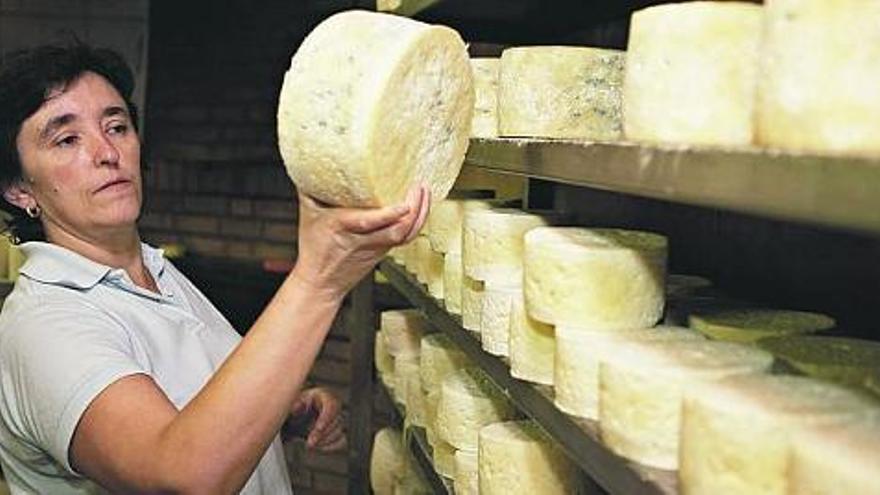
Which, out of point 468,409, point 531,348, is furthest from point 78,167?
point 531,348

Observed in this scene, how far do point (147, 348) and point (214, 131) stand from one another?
9.06ft

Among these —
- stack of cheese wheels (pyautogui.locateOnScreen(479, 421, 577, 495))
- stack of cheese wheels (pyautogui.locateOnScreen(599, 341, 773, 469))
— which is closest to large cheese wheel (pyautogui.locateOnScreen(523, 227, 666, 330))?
stack of cheese wheels (pyautogui.locateOnScreen(599, 341, 773, 469))

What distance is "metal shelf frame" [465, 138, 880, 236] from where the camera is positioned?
2.08ft

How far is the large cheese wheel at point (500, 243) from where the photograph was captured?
160 cm

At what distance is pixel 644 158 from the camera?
0.91 meters

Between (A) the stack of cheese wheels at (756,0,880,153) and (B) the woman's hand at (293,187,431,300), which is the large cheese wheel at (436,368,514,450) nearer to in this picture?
(B) the woman's hand at (293,187,431,300)

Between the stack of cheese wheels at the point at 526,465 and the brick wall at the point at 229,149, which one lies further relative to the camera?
the brick wall at the point at 229,149

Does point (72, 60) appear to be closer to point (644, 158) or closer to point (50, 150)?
point (50, 150)

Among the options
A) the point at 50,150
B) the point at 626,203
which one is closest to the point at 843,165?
the point at 626,203

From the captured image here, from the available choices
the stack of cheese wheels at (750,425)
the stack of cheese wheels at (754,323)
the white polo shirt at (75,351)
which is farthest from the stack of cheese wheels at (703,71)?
the white polo shirt at (75,351)

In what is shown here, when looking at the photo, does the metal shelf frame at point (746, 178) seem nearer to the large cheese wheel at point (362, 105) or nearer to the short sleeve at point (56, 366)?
the large cheese wheel at point (362, 105)

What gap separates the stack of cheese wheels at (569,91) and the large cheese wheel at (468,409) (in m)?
0.52

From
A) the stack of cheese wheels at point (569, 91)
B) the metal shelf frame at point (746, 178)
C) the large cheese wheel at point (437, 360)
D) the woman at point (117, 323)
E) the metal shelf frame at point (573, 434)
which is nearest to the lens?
the metal shelf frame at point (746, 178)

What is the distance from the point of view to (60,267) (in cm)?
173
